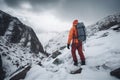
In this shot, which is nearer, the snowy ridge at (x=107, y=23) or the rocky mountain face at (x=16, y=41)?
the rocky mountain face at (x=16, y=41)

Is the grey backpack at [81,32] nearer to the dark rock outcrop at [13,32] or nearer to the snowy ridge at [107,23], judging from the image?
the dark rock outcrop at [13,32]

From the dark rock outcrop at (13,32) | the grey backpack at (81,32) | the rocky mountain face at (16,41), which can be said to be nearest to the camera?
the grey backpack at (81,32)

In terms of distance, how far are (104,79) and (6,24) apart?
13876mm

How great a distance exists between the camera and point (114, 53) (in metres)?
6.25

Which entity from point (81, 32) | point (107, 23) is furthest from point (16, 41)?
point (107, 23)

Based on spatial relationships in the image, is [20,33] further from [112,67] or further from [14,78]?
[112,67]

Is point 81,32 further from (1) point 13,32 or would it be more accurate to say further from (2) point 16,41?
(1) point 13,32

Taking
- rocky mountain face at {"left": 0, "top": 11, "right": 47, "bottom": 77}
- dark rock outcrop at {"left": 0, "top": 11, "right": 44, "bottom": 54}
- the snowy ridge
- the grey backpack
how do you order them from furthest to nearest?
the snowy ridge
dark rock outcrop at {"left": 0, "top": 11, "right": 44, "bottom": 54}
rocky mountain face at {"left": 0, "top": 11, "right": 47, "bottom": 77}
the grey backpack

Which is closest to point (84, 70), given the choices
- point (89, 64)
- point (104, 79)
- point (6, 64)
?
point (89, 64)

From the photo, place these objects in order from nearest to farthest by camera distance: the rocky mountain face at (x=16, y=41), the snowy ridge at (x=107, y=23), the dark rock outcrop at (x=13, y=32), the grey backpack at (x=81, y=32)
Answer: the grey backpack at (x=81, y=32), the rocky mountain face at (x=16, y=41), the dark rock outcrop at (x=13, y=32), the snowy ridge at (x=107, y=23)

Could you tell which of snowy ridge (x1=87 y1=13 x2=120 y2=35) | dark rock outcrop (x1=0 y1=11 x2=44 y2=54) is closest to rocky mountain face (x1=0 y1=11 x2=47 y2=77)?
dark rock outcrop (x1=0 y1=11 x2=44 y2=54)

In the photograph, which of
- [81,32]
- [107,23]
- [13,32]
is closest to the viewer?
[81,32]

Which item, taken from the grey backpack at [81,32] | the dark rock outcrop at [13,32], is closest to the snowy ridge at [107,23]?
the grey backpack at [81,32]

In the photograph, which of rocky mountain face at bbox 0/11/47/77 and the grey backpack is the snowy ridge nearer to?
the grey backpack
